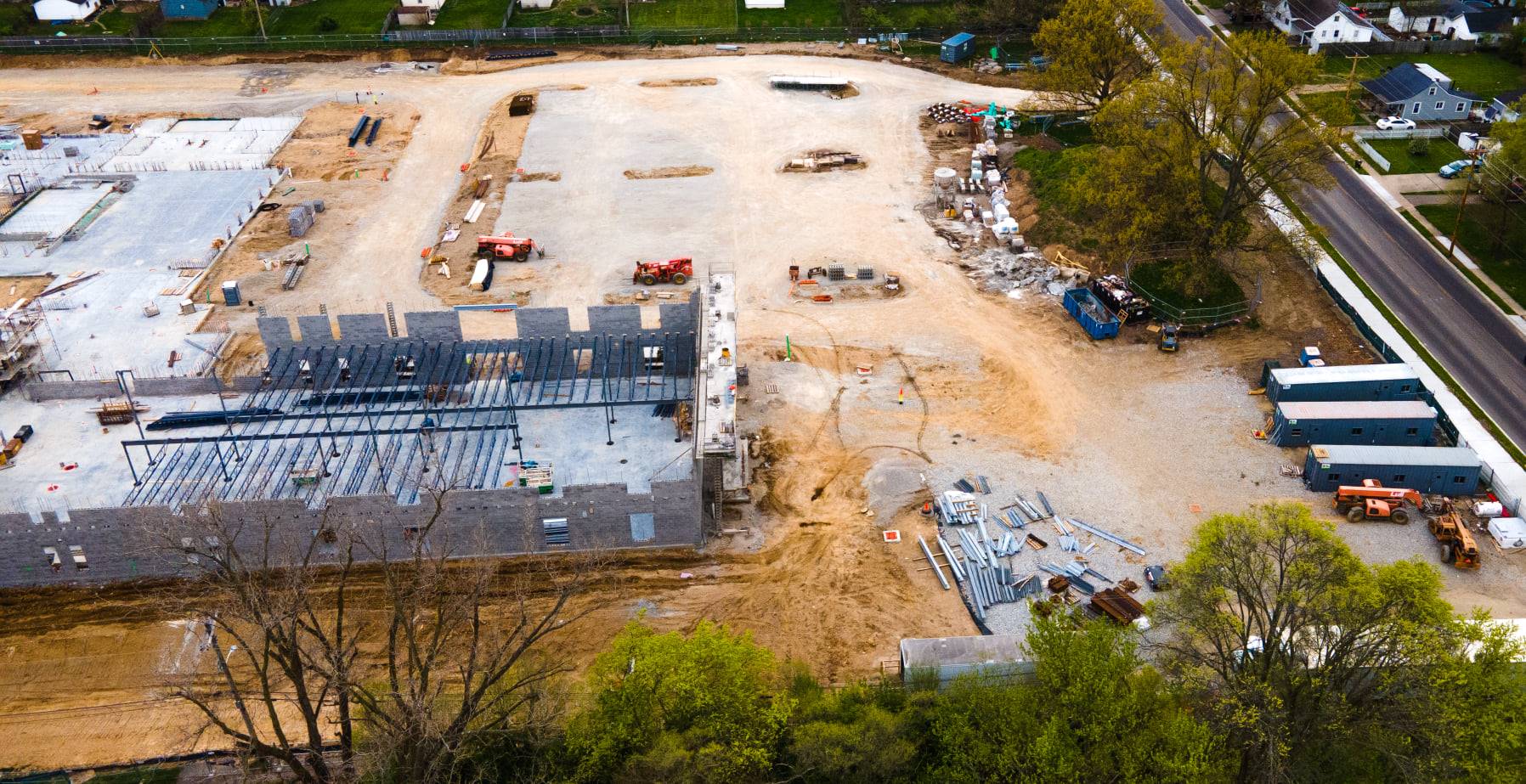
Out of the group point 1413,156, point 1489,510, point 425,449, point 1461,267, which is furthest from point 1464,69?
point 425,449

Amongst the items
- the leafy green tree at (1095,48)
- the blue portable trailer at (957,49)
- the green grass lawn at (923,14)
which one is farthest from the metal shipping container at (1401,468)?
the green grass lawn at (923,14)

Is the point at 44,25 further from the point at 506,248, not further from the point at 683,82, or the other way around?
the point at 506,248

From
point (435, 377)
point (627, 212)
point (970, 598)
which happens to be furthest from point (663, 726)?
point (627, 212)

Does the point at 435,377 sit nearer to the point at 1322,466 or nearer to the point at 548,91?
the point at 1322,466

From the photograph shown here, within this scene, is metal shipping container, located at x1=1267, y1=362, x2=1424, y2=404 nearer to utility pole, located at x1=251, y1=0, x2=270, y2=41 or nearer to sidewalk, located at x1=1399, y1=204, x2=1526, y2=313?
sidewalk, located at x1=1399, y1=204, x2=1526, y2=313

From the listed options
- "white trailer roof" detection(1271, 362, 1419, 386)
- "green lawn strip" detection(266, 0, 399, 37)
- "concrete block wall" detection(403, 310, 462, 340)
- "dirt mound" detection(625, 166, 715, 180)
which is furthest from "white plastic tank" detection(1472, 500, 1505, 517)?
"green lawn strip" detection(266, 0, 399, 37)
